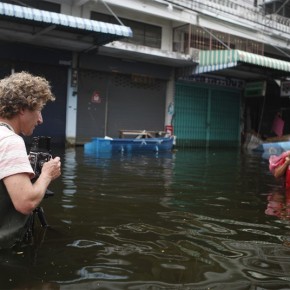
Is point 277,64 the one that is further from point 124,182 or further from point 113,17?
point 124,182

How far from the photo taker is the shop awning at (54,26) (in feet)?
43.7

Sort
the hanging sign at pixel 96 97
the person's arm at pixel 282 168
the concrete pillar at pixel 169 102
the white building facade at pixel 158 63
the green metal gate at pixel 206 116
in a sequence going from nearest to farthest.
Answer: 1. the person's arm at pixel 282 168
2. the white building facade at pixel 158 63
3. the hanging sign at pixel 96 97
4. the concrete pillar at pixel 169 102
5. the green metal gate at pixel 206 116

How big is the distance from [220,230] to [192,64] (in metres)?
16.1

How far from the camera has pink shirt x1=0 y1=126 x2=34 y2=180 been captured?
253 cm

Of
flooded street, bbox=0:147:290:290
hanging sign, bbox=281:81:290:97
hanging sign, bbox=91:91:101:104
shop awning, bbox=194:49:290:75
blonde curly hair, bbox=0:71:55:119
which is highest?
shop awning, bbox=194:49:290:75

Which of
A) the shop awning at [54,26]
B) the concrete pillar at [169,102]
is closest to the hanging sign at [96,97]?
the shop awning at [54,26]

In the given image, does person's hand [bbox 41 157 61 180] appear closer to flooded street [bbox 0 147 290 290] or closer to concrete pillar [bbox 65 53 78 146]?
flooded street [bbox 0 147 290 290]

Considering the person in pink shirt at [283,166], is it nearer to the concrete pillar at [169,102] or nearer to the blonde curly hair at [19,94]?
the blonde curly hair at [19,94]

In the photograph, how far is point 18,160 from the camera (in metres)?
2.54

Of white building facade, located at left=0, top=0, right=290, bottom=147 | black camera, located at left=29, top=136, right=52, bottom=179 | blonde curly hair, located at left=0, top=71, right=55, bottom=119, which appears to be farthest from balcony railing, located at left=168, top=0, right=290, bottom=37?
blonde curly hair, located at left=0, top=71, right=55, bottom=119

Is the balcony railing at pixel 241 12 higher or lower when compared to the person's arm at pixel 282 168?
higher

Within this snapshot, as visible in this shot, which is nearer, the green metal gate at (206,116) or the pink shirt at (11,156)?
the pink shirt at (11,156)

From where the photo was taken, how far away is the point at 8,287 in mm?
2660

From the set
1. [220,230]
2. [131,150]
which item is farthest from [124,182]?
[131,150]
